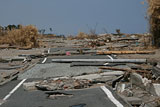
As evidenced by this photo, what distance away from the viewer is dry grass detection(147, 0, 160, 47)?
20.7 m

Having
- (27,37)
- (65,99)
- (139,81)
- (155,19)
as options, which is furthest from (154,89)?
(27,37)

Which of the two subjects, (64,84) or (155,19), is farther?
(155,19)

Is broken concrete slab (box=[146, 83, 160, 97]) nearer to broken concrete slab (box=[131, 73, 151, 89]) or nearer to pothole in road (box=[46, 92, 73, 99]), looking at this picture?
broken concrete slab (box=[131, 73, 151, 89])

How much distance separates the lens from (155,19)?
21.4 metres

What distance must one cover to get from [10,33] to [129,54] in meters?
22.3

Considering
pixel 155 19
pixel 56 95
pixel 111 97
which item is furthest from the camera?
pixel 155 19

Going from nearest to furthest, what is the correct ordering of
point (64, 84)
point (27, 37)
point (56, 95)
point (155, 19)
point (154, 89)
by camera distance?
point (154, 89) < point (56, 95) < point (64, 84) < point (155, 19) < point (27, 37)

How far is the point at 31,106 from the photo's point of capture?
7012 millimetres

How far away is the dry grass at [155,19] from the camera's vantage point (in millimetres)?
20656

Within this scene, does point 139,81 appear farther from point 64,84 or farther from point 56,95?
point 56,95

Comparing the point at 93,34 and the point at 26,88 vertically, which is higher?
the point at 93,34

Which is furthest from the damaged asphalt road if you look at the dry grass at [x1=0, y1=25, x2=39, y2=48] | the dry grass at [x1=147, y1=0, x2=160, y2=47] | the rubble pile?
the dry grass at [x1=0, y1=25, x2=39, y2=48]

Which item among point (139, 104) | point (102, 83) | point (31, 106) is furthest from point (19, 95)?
point (139, 104)

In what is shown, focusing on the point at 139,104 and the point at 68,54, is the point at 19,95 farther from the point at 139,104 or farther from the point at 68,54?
the point at 68,54
